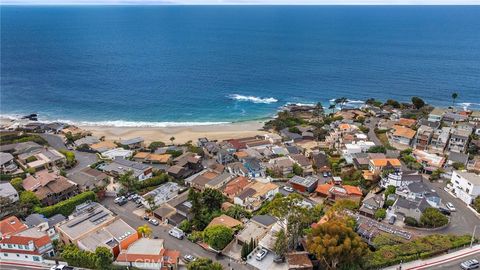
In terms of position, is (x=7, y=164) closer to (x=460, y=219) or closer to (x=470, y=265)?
(x=470, y=265)

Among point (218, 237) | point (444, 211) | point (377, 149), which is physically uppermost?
point (377, 149)

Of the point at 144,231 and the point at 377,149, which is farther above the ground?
the point at 377,149

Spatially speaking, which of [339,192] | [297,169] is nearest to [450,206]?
[339,192]

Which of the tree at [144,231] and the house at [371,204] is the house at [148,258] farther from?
the house at [371,204]

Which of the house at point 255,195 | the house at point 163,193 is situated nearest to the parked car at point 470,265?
the house at point 255,195

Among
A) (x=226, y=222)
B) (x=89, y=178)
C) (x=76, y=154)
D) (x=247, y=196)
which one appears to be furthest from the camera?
(x=76, y=154)

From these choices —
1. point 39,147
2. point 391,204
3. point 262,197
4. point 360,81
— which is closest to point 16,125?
point 39,147
